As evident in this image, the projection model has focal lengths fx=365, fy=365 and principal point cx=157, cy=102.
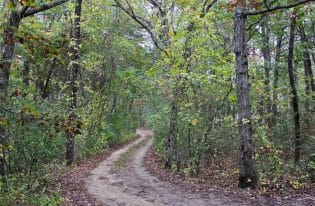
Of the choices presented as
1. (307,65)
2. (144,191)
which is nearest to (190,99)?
(144,191)

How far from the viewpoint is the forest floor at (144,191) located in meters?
9.23

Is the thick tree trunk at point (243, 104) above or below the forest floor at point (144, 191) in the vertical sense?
above

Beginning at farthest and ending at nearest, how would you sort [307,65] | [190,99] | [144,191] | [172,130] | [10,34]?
[307,65], [172,130], [190,99], [144,191], [10,34]

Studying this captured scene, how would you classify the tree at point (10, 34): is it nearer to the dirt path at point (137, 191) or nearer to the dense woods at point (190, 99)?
the dense woods at point (190, 99)

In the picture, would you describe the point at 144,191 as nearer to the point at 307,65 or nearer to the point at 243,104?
the point at 243,104

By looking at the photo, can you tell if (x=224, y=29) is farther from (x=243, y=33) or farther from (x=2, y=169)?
(x=2, y=169)

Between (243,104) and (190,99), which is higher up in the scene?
(190,99)

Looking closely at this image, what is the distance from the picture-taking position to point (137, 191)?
10867mm

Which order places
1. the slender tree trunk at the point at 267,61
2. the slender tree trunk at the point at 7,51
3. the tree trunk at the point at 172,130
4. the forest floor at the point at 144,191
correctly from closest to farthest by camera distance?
the slender tree trunk at the point at 7,51
the forest floor at the point at 144,191
the tree trunk at the point at 172,130
the slender tree trunk at the point at 267,61

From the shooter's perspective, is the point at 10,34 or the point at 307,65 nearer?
the point at 10,34

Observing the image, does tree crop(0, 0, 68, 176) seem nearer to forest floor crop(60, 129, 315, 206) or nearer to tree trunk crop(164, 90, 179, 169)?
forest floor crop(60, 129, 315, 206)

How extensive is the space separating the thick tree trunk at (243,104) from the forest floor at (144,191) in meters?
0.59

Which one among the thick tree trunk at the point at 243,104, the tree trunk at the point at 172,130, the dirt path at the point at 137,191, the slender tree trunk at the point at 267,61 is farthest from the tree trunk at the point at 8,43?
the slender tree trunk at the point at 267,61

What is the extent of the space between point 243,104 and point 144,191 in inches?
152
